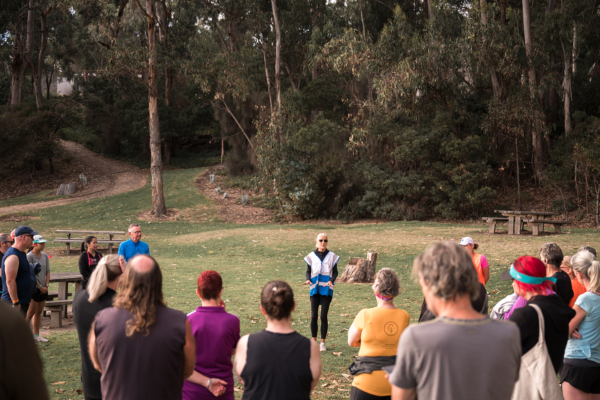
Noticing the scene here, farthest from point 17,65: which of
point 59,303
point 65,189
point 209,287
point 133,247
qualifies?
point 209,287

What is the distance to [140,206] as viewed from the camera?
108 feet

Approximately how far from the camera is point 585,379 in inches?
169

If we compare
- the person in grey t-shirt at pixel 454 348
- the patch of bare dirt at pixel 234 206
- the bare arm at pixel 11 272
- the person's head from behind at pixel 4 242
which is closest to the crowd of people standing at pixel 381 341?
the person in grey t-shirt at pixel 454 348

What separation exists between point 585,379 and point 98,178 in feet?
141

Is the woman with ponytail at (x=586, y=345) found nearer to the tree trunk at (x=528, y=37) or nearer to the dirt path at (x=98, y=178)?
the tree trunk at (x=528, y=37)

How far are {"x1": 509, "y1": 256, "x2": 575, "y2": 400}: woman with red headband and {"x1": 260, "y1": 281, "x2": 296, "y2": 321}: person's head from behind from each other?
1560mm

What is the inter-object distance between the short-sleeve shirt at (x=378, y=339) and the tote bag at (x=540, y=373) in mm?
880

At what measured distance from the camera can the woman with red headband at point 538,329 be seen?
3.41 m

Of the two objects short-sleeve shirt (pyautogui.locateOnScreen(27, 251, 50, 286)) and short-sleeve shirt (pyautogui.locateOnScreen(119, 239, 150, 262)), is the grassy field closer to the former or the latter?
short-sleeve shirt (pyautogui.locateOnScreen(27, 251, 50, 286))

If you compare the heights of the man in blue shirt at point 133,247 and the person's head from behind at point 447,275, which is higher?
the person's head from behind at point 447,275

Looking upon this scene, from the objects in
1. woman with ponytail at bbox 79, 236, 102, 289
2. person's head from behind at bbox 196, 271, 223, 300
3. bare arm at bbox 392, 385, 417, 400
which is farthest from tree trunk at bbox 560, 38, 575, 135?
bare arm at bbox 392, 385, 417, 400

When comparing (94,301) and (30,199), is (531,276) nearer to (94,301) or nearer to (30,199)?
(94,301)

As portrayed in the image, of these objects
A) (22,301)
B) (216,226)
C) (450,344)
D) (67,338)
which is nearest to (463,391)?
(450,344)

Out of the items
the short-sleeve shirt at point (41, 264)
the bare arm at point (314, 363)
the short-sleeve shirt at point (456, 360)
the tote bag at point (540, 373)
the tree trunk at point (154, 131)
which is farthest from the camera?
the tree trunk at point (154, 131)
